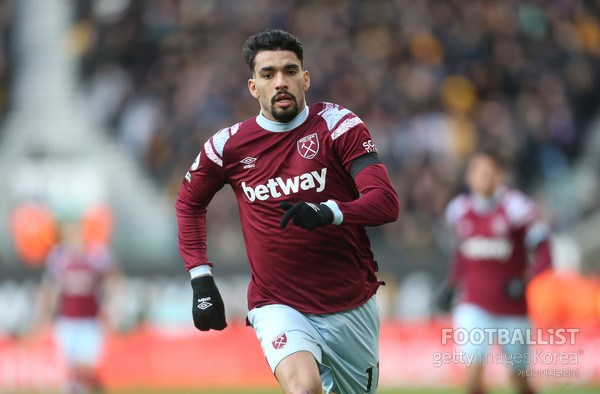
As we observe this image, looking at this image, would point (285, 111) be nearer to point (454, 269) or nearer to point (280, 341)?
point (280, 341)

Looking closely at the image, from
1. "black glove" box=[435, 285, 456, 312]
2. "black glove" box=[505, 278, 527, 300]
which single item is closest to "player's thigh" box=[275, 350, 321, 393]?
"black glove" box=[505, 278, 527, 300]

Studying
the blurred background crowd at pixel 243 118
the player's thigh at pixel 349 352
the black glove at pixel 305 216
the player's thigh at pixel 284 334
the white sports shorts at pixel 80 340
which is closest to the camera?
the black glove at pixel 305 216

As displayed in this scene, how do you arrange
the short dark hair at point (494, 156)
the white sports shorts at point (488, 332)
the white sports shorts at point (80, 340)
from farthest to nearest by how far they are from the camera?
1. the white sports shorts at point (80, 340)
2. the short dark hair at point (494, 156)
3. the white sports shorts at point (488, 332)

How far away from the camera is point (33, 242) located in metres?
17.3

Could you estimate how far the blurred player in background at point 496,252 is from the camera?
9.39m

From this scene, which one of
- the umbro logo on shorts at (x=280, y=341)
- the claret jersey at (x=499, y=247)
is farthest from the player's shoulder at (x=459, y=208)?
the umbro logo on shorts at (x=280, y=341)

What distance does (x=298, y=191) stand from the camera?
226 inches

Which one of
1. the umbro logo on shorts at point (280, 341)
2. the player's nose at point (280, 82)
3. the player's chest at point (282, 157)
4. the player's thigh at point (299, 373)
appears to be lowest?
the player's thigh at point (299, 373)

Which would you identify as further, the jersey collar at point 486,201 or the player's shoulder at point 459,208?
the player's shoulder at point 459,208

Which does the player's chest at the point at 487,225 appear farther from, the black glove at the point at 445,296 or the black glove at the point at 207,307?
the black glove at the point at 207,307

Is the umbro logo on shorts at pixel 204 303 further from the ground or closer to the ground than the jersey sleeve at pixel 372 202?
closer to the ground

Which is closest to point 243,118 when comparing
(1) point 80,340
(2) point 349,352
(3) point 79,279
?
(3) point 79,279

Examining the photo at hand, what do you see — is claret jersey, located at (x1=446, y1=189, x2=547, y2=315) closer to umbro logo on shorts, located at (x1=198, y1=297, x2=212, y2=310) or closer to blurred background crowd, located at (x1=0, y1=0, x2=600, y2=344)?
umbro logo on shorts, located at (x1=198, y1=297, x2=212, y2=310)

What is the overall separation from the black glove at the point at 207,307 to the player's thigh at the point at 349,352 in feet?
1.84
